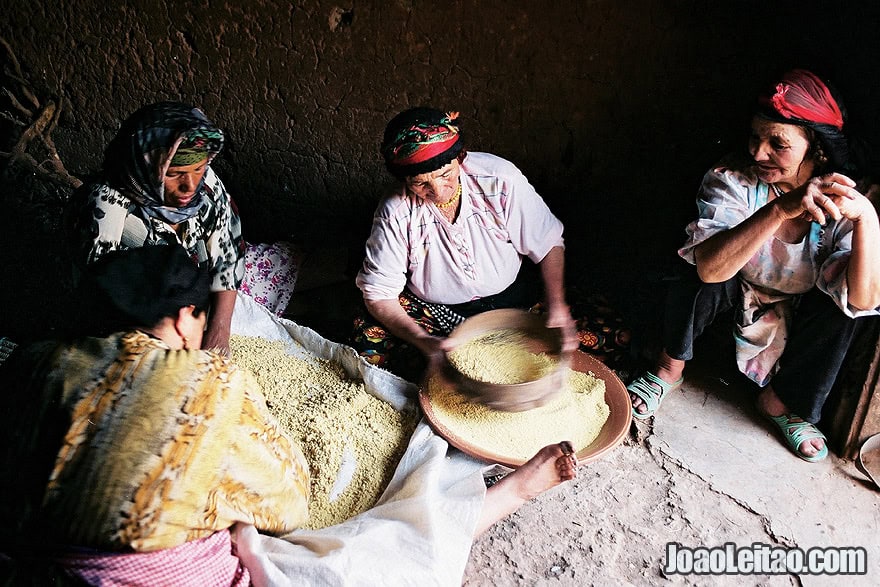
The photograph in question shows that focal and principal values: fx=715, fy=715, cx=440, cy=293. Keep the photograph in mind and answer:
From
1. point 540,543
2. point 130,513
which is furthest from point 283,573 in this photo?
point 540,543

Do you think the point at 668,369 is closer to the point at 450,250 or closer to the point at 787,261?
the point at 787,261

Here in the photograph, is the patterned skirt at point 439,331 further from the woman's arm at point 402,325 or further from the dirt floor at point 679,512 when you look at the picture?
the dirt floor at point 679,512

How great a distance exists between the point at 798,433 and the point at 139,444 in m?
2.02

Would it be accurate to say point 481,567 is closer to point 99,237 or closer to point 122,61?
point 99,237

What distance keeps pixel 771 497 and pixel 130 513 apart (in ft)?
6.00

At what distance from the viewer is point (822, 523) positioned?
211 centimetres

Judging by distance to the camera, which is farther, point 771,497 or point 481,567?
point 771,497

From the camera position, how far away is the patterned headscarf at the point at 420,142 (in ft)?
7.18

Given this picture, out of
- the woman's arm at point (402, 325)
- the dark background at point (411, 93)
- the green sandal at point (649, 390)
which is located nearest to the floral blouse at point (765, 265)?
the green sandal at point (649, 390)

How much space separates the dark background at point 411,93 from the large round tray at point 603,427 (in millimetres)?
722

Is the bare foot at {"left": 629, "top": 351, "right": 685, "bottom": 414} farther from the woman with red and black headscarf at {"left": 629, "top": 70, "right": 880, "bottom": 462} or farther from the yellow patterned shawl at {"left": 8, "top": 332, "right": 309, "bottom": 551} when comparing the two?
the yellow patterned shawl at {"left": 8, "top": 332, "right": 309, "bottom": 551}

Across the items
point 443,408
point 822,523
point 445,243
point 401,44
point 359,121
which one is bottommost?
point 822,523

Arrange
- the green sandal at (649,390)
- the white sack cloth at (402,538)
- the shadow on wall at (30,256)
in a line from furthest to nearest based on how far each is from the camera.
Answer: the shadow on wall at (30,256), the green sandal at (649,390), the white sack cloth at (402,538)

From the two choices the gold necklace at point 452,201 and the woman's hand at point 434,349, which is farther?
the gold necklace at point 452,201
